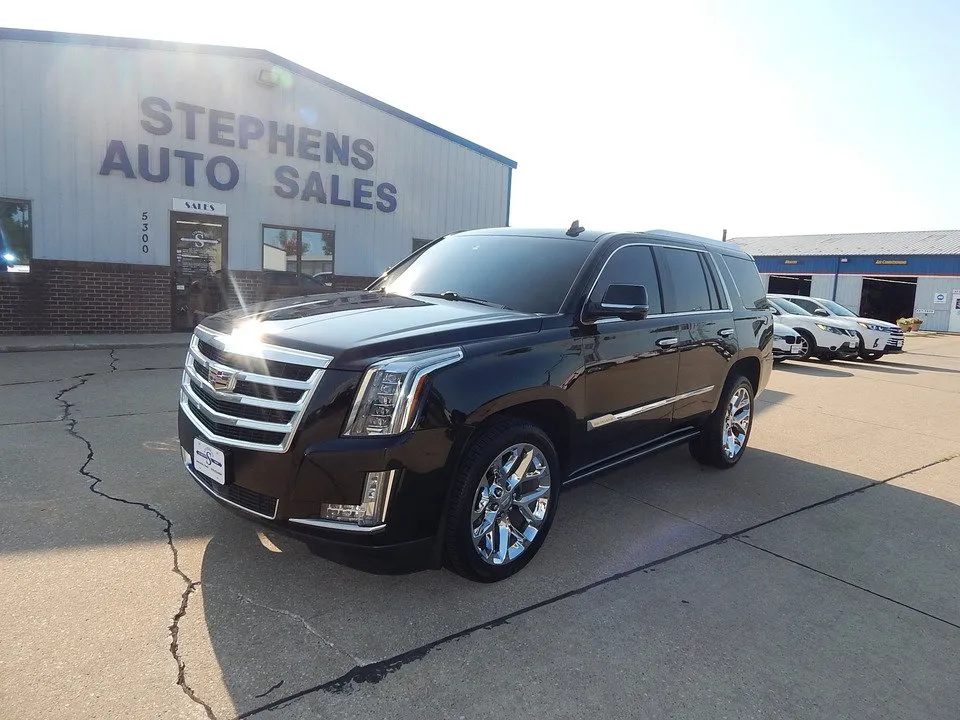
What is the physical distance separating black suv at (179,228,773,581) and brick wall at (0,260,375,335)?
1016 centimetres

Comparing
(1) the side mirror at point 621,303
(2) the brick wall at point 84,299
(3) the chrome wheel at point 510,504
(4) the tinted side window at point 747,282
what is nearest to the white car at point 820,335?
(4) the tinted side window at point 747,282

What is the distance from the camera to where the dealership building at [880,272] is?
37.5 meters

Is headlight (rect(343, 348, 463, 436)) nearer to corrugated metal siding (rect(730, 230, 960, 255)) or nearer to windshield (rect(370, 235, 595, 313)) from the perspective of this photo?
windshield (rect(370, 235, 595, 313))

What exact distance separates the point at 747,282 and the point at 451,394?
4129mm

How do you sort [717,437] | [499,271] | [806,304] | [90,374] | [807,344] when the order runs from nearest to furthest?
[499,271], [717,437], [90,374], [807,344], [806,304]

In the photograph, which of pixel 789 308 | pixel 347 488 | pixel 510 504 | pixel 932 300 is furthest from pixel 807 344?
pixel 932 300

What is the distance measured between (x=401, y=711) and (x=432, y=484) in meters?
→ 0.93

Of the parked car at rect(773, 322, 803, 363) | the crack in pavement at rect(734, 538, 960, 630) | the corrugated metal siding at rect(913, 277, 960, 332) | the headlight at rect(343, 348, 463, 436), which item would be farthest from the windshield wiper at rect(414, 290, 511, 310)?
Result: the corrugated metal siding at rect(913, 277, 960, 332)

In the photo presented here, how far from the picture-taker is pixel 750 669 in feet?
9.46

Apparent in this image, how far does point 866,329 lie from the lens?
16250mm

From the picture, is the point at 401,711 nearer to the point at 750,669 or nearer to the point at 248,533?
the point at 750,669

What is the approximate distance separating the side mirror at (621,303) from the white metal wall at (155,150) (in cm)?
1179

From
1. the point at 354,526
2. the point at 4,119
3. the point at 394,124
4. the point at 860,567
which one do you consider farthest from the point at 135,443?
the point at 394,124

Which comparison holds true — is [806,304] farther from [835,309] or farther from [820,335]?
[820,335]
